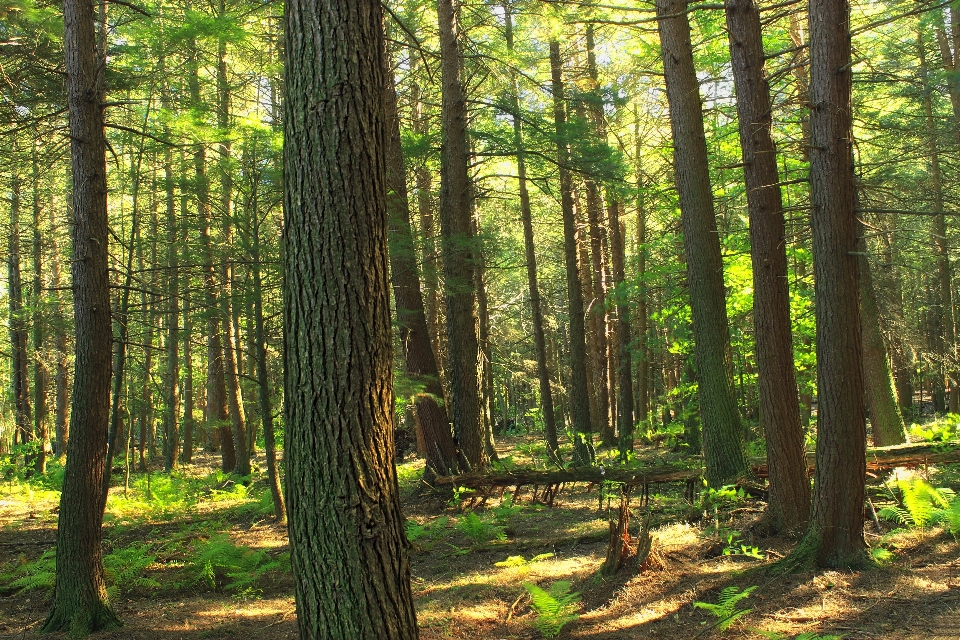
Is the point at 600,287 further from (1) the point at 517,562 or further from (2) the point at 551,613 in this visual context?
(2) the point at 551,613

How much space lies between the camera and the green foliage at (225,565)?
26.7ft

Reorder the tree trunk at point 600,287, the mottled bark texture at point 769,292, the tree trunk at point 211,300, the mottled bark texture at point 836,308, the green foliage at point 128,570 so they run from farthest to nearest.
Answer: the tree trunk at point 600,287 < the tree trunk at point 211,300 < the green foliage at point 128,570 < the mottled bark texture at point 769,292 < the mottled bark texture at point 836,308

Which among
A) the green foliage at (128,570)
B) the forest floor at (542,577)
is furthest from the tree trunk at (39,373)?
the green foliage at (128,570)

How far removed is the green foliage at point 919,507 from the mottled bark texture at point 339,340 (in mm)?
5943

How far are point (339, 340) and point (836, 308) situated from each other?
4.61 metres

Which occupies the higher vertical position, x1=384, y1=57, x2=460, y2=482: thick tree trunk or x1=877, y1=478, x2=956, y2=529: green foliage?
x1=384, y1=57, x2=460, y2=482: thick tree trunk

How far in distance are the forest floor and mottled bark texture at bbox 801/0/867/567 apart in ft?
1.68

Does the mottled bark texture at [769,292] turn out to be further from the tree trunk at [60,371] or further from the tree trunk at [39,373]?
the tree trunk at [60,371]

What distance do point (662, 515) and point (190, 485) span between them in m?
11.5

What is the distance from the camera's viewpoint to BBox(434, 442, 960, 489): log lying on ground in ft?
28.3

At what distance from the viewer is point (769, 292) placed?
718 centimetres

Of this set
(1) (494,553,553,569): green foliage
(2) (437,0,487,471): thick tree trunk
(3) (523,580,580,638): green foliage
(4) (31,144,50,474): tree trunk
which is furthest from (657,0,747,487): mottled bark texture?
(4) (31,144,50,474): tree trunk

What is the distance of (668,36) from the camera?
8773 millimetres

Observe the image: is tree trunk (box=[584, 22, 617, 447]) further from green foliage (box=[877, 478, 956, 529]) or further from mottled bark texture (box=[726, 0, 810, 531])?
green foliage (box=[877, 478, 956, 529])
